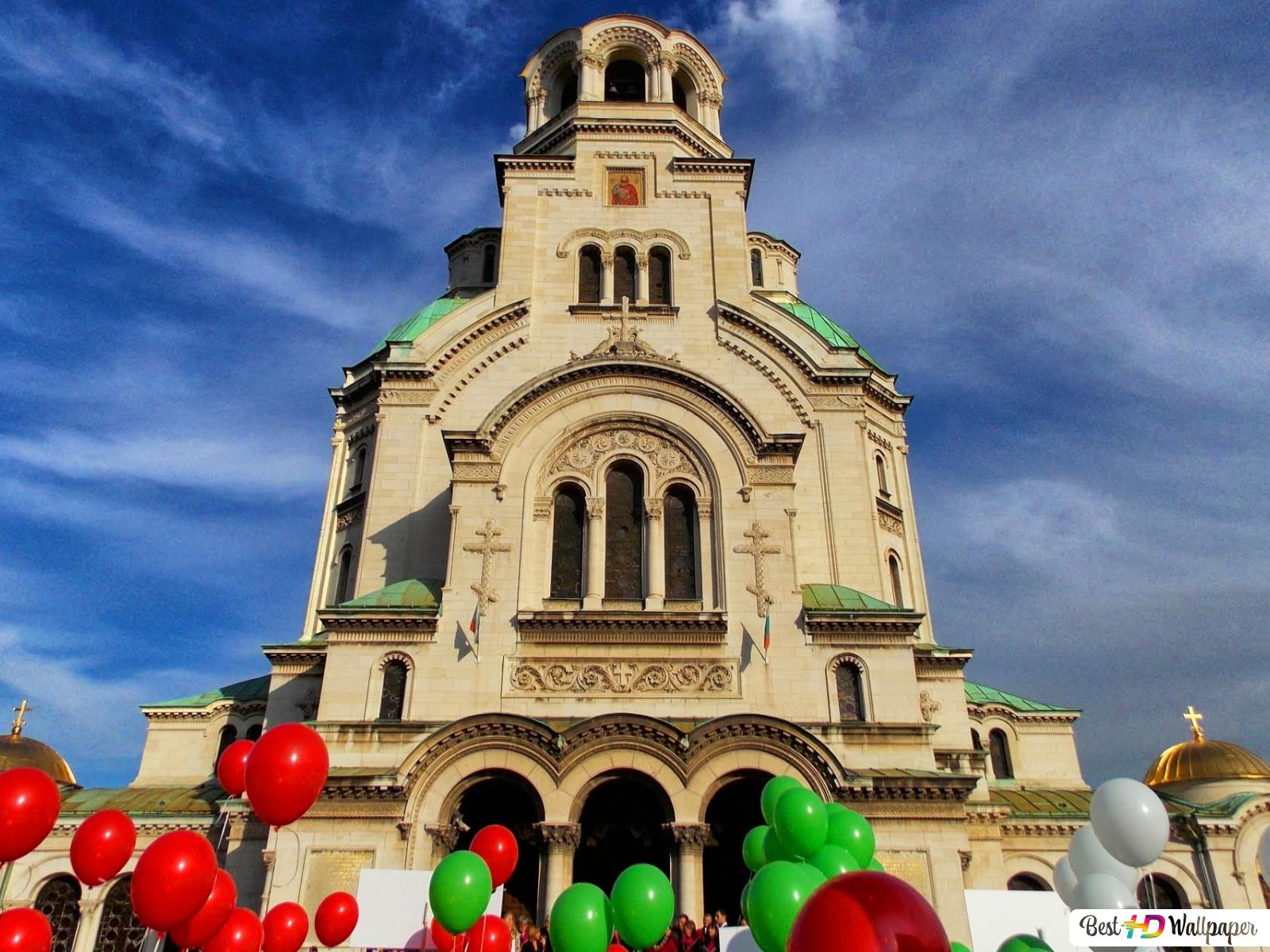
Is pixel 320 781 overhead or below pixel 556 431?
below

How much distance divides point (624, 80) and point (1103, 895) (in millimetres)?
33557

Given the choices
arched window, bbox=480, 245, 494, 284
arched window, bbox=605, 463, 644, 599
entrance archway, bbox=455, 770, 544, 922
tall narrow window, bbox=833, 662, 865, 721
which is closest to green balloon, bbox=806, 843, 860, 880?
entrance archway, bbox=455, 770, 544, 922

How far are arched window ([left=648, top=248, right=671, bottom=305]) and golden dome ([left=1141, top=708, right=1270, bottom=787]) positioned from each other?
20.6m

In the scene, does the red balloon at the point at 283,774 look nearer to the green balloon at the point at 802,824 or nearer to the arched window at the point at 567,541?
the green balloon at the point at 802,824

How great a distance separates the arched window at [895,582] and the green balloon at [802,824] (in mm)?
17392

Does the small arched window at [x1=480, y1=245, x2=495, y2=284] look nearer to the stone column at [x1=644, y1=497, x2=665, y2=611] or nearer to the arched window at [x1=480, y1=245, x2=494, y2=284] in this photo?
the arched window at [x1=480, y1=245, x2=494, y2=284]

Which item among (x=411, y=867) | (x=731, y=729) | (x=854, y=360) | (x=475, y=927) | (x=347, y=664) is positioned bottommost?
(x=475, y=927)

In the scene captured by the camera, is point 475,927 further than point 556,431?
No

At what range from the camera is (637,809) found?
65.8 feet

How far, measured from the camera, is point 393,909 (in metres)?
13.9

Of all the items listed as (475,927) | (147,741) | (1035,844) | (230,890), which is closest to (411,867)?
(475,927)

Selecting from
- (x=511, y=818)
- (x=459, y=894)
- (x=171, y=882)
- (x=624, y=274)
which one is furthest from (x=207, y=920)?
(x=624, y=274)

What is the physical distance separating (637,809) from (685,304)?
1432cm

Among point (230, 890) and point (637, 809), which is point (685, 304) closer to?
point (637, 809)
